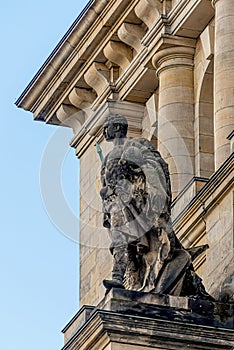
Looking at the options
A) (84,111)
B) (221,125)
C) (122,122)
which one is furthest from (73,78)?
(122,122)

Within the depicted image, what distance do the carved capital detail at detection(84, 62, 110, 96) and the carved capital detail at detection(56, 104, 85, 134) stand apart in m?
1.04

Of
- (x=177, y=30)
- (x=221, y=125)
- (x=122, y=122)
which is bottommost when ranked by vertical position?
(x=122, y=122)

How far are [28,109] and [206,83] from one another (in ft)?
20.9

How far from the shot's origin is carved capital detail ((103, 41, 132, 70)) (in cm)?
4322

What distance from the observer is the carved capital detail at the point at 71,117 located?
4516 cm

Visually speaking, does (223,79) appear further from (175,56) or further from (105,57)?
(105,57)

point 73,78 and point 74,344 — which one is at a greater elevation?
point 73,78

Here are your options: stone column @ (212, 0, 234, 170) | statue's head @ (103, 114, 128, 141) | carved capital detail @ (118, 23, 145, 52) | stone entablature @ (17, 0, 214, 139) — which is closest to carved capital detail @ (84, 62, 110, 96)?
stone entablature @ (17, 0, 214, 139)

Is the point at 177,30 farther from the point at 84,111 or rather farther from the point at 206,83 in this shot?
the point at 84,111

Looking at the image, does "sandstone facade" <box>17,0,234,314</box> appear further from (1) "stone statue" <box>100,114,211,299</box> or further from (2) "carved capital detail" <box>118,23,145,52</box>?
(1) "stone statue" <box>100,114,211,299</box>

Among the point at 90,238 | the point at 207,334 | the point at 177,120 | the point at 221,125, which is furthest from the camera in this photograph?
the point at 90,238

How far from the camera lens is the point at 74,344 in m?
32.8

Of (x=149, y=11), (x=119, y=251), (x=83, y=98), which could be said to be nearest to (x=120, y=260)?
(x=119, y=251)

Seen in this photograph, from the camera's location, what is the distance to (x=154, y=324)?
31.9m
